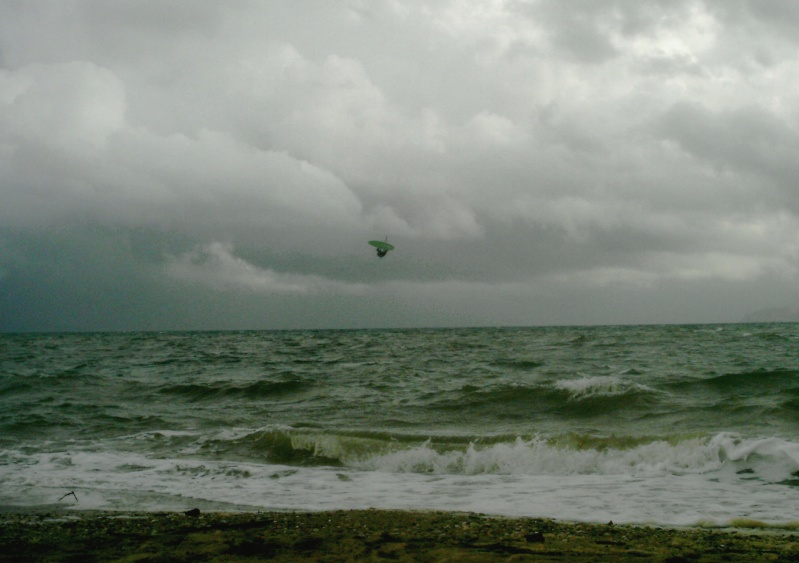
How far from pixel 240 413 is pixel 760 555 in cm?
1220

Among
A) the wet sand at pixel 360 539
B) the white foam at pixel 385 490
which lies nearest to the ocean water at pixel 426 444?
the white foam at pixel 385 490

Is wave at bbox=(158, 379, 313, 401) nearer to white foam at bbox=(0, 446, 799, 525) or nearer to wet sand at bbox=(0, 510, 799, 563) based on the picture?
white foam at bbox=(0, 446, 799, 525)

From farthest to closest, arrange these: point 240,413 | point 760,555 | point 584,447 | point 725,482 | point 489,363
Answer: point 489,363
point 240,413
point 584,447
point 725,482
point 760,555

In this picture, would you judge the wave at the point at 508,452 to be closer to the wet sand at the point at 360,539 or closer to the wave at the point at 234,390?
the wet sand at the point at 360,539

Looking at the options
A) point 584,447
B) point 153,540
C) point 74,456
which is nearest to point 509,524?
point 153,540

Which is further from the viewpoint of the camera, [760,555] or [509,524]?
[509,524]

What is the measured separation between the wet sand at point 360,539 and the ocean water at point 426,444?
756mm

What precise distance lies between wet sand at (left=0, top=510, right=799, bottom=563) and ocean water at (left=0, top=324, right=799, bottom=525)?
0.76 m

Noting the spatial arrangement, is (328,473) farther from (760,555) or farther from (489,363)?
(489,363)

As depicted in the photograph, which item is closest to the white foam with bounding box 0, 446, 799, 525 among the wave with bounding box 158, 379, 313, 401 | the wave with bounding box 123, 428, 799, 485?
the wave with bounding box 123, 428, 799, 485

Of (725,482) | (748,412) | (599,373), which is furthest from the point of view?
(599,373)

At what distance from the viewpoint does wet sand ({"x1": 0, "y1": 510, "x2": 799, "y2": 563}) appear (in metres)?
4.37

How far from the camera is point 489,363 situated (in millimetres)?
25469

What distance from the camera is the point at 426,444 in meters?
10.7
